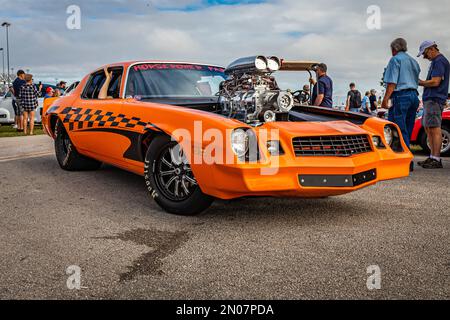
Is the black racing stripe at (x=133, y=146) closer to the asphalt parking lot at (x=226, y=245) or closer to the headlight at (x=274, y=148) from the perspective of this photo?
the asphalt parking lot at (x=226, y=245)

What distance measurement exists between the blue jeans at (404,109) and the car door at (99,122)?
3590 millimetres

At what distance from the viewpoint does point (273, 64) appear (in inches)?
174

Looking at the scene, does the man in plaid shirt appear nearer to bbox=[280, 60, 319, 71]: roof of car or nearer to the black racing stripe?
bbox=[280, 60, 319, 71]: roof of car

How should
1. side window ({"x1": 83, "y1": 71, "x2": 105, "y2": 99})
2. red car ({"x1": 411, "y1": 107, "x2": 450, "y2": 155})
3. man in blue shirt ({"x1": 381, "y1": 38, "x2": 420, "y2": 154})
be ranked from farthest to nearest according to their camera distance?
red car ({"x1": 411, "y1": 107, "x2": 450, "y2": 155}) < man in blue shirt ({"x1": 381, "y1": 38, "x2": 420, "y2": 154}) < side window ({"x1": 83, "y1": 71, "x2": 105, "y2": 99})

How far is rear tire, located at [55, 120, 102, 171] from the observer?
230 inches

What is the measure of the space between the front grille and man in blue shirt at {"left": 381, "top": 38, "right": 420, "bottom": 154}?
285 cm

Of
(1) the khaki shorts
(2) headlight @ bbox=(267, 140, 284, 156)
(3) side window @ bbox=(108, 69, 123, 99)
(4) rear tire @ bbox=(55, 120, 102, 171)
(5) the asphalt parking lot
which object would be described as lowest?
(5) the asphalt parking lot

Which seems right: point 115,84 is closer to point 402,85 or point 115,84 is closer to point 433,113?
point 402,85

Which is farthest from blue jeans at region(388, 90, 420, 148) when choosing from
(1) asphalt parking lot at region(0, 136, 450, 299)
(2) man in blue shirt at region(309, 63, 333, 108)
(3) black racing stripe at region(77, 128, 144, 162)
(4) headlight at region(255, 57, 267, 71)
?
(3) black racing stripe at region(77, 128, 144, 162)

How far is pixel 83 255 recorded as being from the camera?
9.46 feet

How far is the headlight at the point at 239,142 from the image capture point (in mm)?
3320

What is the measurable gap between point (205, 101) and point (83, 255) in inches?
90.7

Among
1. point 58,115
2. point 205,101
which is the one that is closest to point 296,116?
point 205,101

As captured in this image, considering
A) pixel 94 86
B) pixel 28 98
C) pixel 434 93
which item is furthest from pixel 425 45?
pixel 28 98
